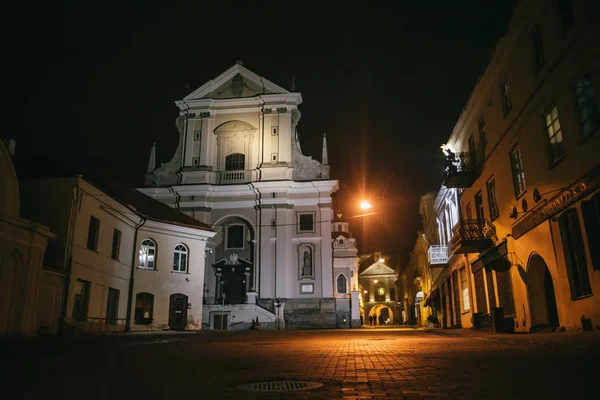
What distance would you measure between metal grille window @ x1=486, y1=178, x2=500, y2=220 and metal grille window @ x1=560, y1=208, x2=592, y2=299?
19.8 feet

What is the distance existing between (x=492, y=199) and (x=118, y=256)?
18.4 m

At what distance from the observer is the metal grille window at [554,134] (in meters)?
12.7

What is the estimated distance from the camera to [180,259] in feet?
101

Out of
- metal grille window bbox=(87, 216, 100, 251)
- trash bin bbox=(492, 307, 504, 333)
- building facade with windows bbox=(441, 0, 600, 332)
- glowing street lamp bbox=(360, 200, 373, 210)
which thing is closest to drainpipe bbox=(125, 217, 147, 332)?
metal grille window bbox=(87, 216, 100, 251)

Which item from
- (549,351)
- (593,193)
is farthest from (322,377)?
(593,193)

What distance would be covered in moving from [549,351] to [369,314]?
82.3m

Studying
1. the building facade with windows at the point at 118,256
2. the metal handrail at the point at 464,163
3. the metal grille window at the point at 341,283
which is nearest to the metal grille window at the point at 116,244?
the building facade with windows at the point at 118,256

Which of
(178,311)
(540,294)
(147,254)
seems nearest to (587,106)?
(540,294)

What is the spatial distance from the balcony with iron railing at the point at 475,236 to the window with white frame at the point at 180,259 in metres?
17.6

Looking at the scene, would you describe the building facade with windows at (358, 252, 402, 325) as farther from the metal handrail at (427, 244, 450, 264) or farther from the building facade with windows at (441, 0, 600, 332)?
the building facade with windows at (441, 0, 600, 332)

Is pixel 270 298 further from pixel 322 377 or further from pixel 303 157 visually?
pixel 322 377

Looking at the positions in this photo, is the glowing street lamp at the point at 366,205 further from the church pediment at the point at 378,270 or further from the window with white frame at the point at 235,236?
the church pediment at the point at 378,270

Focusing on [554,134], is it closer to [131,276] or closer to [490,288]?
[490,288]

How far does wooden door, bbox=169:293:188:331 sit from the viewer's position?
30.0m
